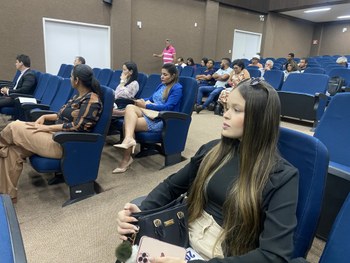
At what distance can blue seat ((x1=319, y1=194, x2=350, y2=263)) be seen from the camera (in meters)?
0.77

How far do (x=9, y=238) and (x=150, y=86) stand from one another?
3.18 m

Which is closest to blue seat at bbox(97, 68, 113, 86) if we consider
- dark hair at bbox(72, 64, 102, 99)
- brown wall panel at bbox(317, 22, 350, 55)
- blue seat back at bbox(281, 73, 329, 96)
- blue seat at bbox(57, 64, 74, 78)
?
blue seat at bbox(57, 64, 74, 78)

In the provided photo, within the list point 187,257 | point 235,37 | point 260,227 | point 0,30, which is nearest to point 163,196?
point 187,257

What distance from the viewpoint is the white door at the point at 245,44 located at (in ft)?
34.1

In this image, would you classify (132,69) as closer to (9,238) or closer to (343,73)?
(9,238)

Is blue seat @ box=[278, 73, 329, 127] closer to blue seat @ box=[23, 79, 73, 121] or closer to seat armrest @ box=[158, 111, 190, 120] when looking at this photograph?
seat armrest @ box=[158, 111, 190, 120]

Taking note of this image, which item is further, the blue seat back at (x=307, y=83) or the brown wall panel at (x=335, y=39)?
the brown wall panel at (x=335, y=39)

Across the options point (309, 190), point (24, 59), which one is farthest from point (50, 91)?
point (309, 190)

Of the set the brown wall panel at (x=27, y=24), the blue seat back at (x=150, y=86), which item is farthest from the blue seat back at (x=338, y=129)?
the brown wall panel at (x=27, y=24)

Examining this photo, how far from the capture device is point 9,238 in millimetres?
660

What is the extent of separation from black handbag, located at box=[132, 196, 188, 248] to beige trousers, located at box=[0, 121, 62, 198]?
135cm

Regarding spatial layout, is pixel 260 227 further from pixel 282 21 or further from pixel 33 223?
pixel 282 21

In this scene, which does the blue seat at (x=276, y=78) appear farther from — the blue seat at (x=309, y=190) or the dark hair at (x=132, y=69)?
the blue seat at (x=309, y=190)

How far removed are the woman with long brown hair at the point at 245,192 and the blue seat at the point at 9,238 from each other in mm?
344
